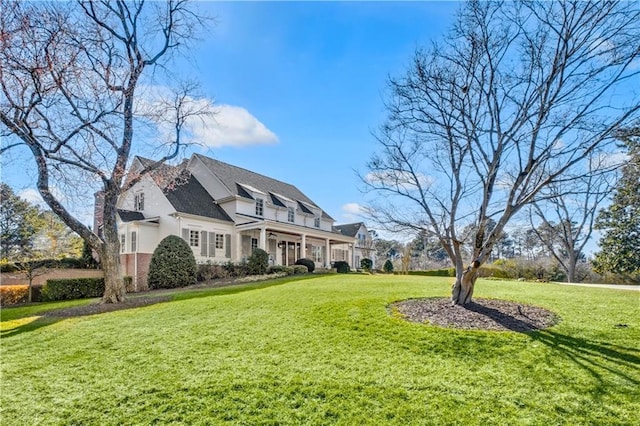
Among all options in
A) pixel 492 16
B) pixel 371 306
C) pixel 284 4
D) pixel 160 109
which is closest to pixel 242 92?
pixel 160 109

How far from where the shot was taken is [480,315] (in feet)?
22.9

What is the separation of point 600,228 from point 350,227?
2222 cm

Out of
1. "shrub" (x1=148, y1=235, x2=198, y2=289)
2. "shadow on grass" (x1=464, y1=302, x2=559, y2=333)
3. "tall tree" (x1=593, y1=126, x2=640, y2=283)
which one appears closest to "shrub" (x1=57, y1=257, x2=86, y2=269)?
"shrub" (x1=148, y1=235, x2=198, y2=289)

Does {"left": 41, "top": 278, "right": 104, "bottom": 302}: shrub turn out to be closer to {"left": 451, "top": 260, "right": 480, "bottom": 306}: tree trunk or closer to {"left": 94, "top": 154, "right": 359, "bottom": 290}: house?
{"left": 94, "top": 154, "right": 359, "bottom": 290}: house

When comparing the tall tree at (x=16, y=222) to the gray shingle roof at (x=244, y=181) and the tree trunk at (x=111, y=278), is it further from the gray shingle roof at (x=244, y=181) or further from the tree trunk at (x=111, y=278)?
the tree trunk at (x=111, y=278)

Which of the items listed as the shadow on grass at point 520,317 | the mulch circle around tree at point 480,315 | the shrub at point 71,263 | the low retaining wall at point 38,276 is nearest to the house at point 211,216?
the shrub at point 71,263

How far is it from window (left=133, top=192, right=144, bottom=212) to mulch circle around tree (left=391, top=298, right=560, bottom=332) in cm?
1842

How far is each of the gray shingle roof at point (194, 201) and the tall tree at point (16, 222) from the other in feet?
48.1

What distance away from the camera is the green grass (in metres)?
3.82

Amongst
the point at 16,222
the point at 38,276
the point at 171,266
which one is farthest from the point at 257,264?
the point at 16,222

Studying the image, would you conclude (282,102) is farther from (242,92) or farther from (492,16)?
(492,16)

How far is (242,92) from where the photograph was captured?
12.5 metres

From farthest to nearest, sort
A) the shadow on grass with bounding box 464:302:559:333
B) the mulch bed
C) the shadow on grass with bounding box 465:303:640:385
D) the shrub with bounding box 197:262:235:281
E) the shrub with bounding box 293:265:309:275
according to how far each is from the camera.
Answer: the shrub with bounding box 293:265:309:275 < the shrub with bounding box 197:262:235:281 < the mulch bed < the shadow on grass with bounding box 464:302:559:333 < the shadow on grass with bounding box 465:303:640:385

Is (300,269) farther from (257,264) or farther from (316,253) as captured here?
(316,253)
